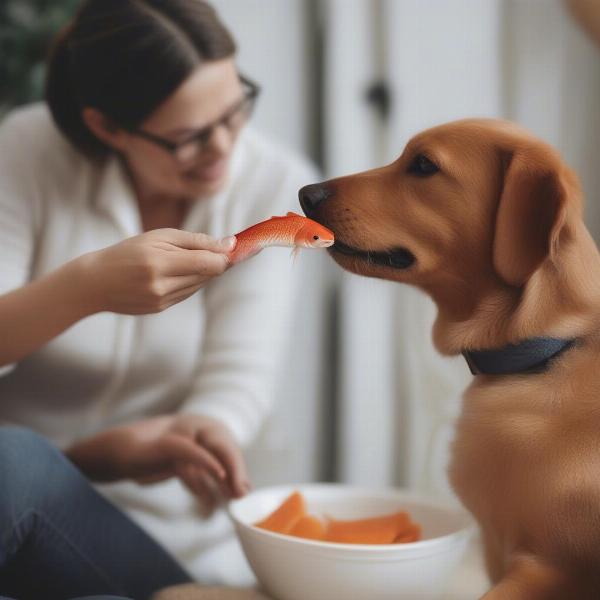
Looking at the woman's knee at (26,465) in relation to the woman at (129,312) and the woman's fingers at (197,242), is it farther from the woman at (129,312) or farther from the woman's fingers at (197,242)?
the woman's fingers at (197,242)

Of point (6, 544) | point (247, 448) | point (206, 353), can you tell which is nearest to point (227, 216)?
point (206, 353)

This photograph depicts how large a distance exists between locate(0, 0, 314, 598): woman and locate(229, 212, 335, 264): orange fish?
0.18 metres

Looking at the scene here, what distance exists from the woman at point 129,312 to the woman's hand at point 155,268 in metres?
0.03

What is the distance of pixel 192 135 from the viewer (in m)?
1.21

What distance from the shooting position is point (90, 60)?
3.86 ft

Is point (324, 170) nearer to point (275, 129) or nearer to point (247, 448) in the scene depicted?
point (275, 129)

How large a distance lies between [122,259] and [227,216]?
57 cm

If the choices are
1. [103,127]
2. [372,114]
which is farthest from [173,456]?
[372,114]

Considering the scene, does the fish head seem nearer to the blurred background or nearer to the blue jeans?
the blue jeans

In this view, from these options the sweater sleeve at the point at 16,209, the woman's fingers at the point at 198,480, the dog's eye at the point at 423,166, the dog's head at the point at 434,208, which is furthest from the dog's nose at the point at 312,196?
the sweater sleeve at the point at 16,209

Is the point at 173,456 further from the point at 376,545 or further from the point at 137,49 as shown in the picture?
the point at 137,49

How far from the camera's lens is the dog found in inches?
28.3

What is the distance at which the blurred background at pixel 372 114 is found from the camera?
1.49 metres

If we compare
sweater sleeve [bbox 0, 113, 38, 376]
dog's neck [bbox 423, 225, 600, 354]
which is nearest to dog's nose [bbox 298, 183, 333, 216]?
dog's neck [bbox 423, 225, 600, 354]
